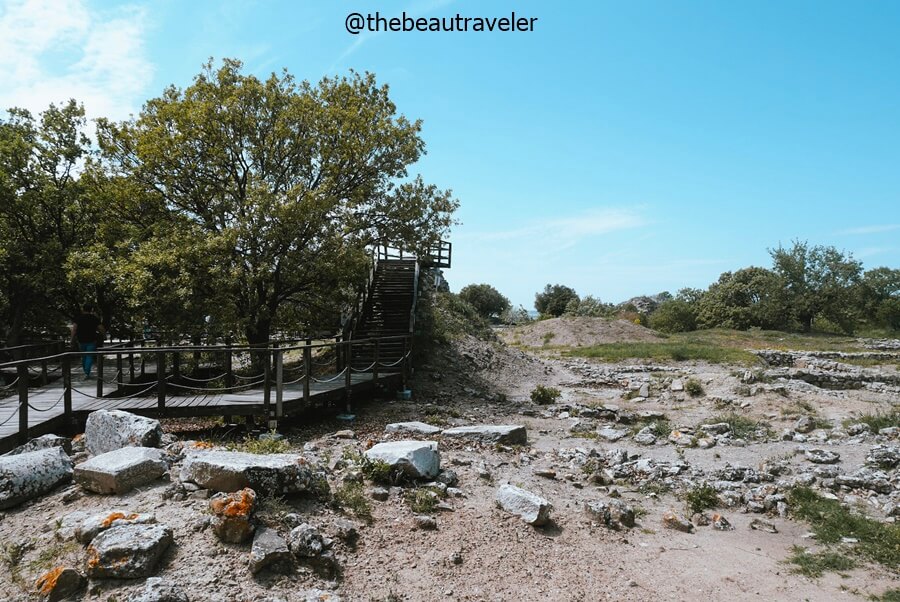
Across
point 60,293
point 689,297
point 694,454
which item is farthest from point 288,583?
point 689,297

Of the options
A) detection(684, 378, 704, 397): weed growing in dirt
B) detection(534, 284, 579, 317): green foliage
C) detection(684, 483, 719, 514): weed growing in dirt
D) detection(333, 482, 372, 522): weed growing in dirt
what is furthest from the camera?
detection(534, 284, 579, 317): green foliage

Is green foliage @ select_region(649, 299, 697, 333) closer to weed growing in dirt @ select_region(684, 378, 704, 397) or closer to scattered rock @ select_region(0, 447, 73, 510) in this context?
weed growing in dirt @ select_region(684, 378, 704, 397)

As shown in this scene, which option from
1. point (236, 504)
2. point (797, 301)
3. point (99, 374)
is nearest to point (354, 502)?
point (236, 504)

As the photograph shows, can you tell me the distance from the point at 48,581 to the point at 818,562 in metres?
7.47

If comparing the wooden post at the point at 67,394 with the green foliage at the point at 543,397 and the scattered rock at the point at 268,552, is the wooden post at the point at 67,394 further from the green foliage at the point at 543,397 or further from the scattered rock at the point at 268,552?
the green foliage at the point at 543,397

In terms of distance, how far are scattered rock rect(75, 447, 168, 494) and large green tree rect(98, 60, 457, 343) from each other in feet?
25.5

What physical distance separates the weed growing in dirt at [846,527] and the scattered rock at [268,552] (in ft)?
20.6

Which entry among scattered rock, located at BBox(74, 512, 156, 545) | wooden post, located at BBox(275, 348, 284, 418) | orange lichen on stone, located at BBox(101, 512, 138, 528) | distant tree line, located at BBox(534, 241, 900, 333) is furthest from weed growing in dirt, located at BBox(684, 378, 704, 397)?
distant tree line, located at BBox(534, 241, 900, 333)

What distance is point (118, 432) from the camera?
7.28m

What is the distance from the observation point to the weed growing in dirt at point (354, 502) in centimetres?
596

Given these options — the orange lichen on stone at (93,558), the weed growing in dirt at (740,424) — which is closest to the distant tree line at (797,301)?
the weed growing in dirt at (740,424)

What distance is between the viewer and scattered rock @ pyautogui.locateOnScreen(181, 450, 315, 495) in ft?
18.0

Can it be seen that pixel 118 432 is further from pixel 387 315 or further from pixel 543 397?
pixel 387 315

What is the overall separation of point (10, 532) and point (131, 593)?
2.06 metres
